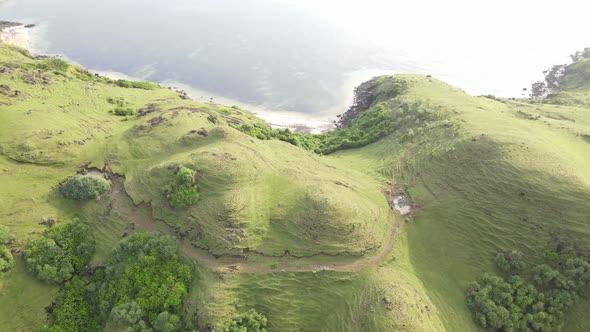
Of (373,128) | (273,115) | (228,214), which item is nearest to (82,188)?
(228,214)

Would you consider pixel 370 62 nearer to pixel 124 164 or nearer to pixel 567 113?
→ pixel 567 113

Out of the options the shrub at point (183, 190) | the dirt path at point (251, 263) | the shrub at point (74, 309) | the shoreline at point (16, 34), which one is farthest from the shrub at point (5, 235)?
the shoreline at point (16, 34)

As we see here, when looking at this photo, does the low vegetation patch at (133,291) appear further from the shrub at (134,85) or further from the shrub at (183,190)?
the shrub at (134,85)

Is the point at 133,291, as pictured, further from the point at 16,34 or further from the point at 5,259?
the point at 16,34

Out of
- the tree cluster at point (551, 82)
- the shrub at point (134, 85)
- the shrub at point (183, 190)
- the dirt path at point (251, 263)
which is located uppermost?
the tree cluster at point (551, 82)

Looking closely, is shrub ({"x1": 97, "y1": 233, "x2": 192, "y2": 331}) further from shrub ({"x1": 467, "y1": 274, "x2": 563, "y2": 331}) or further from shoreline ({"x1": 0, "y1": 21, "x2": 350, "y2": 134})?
shoreline ({"x1": 0, "y1": 21, "x2": 350, "y2": 134})

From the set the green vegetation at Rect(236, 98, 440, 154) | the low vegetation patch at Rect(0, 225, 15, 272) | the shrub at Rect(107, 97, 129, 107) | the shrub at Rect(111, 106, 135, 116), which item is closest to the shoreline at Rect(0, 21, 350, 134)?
the green vegetation at Rect(236, 98, 440, 154)

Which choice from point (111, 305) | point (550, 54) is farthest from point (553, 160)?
point (550, 54)
